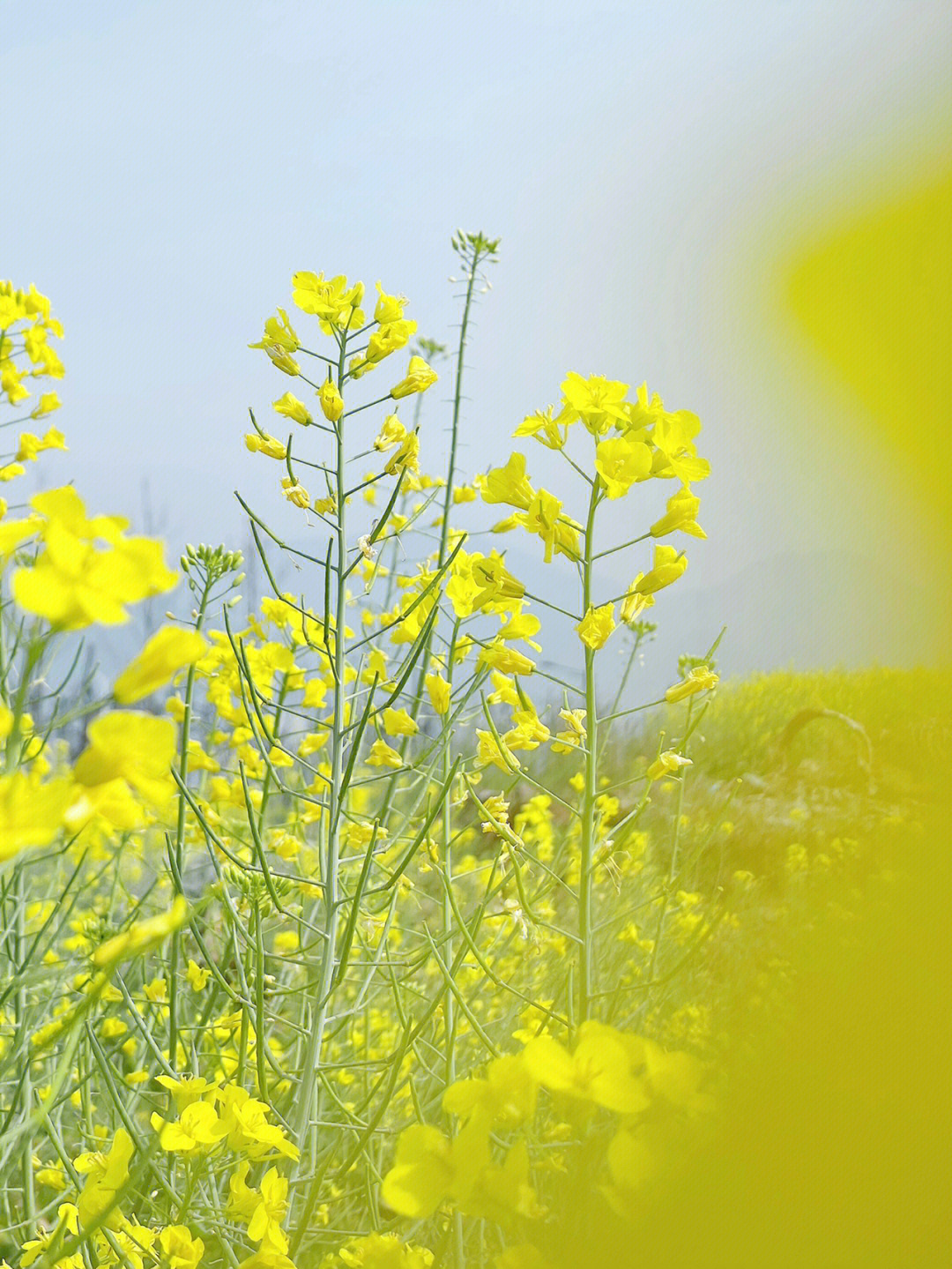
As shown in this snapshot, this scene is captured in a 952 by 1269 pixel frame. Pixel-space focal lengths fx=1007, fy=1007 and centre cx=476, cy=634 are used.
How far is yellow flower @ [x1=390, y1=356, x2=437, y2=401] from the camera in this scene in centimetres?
90

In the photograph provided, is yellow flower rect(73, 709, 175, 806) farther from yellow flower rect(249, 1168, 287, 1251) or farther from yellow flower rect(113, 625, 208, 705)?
yellow flower rect(249, 1168, 287, 1251)

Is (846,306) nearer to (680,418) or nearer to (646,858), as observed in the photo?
(680,418)

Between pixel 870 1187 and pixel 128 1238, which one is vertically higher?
pixel 870 1187

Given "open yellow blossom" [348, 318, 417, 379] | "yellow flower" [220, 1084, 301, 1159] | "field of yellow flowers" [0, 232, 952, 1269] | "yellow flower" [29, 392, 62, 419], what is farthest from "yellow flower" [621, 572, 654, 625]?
"yellow flower" [29, 392, 62, 419]

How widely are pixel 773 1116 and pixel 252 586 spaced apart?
119 inches

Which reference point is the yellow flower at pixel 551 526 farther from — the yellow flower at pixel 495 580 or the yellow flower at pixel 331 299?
the yellow flower at pixel 331 299

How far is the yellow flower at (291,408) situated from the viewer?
86 cm

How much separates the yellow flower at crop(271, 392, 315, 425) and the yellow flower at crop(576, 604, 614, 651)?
36 cm

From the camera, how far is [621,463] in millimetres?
634

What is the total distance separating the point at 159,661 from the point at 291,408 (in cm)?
59

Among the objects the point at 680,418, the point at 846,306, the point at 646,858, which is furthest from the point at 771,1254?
the point at 646,858

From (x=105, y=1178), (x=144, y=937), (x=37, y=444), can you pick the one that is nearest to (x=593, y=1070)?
(x=144, y=937)

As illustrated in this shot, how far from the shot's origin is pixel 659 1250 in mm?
233

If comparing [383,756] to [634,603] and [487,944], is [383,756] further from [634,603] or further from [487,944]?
[487,944]
